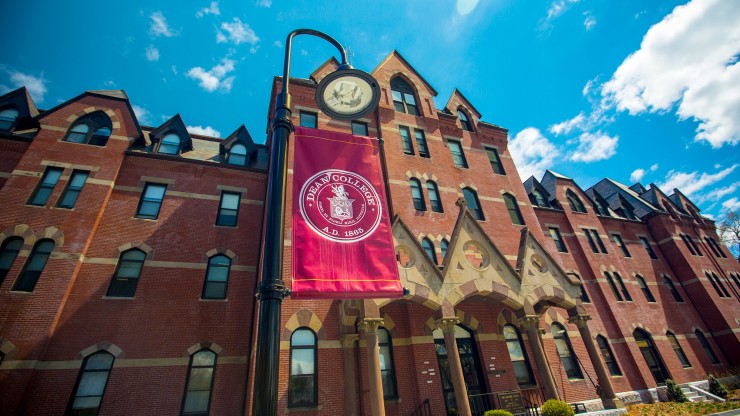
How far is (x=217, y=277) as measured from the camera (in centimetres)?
1488

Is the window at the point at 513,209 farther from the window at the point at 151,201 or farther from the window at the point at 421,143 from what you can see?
the window at the point at 151,201

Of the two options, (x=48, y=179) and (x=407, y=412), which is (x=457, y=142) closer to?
(x=407, y=412)

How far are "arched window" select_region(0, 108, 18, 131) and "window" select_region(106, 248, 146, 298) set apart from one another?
9.18 meters

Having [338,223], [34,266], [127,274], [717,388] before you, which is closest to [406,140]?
[338,223]

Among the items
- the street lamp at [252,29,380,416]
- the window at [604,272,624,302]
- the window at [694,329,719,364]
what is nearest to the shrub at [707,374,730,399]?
the window at [694,329,719,364]

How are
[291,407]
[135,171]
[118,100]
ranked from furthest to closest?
1. [118,100]
2. [135,171]
3. [291,407]

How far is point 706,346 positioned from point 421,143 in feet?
77.9

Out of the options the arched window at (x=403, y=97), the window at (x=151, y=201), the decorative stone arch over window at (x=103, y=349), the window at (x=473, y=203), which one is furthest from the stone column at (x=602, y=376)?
the window at (x=151, y=201)

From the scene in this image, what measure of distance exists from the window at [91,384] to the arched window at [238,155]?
10669mm

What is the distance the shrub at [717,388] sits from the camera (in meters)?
18.0

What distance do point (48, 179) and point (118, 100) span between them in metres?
5.62

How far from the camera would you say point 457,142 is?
22078mm

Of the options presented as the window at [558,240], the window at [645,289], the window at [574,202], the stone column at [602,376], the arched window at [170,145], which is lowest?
the stone column at [602,376]

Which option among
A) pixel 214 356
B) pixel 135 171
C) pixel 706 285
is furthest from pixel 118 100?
pixel 706 285
